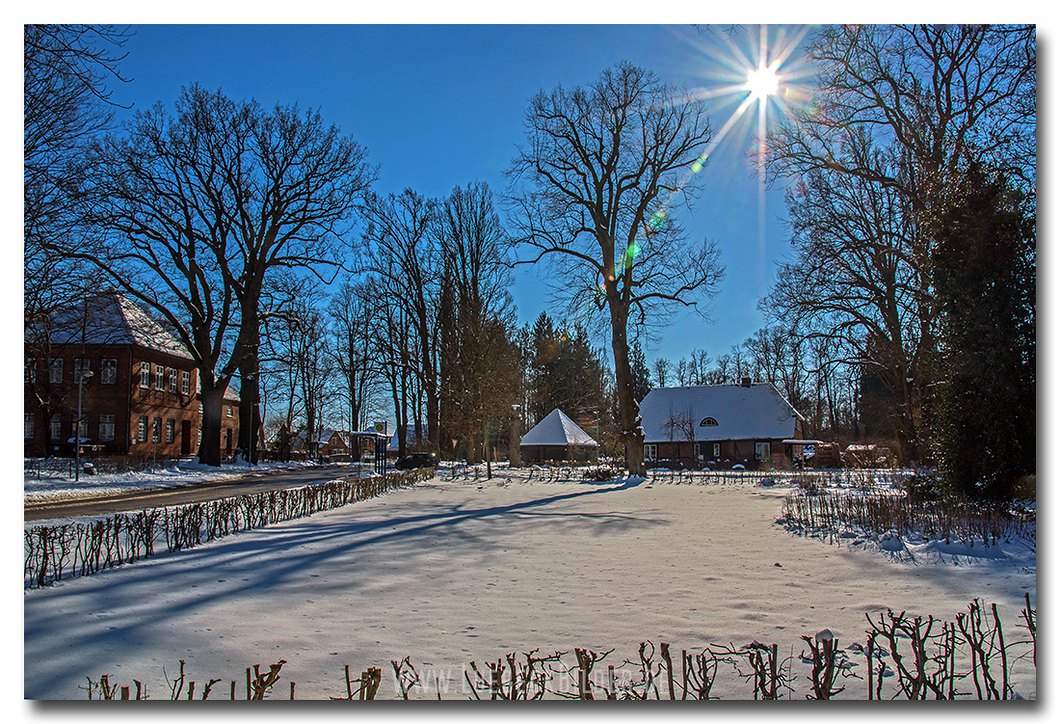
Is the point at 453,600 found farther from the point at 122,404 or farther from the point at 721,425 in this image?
the point at 721,425

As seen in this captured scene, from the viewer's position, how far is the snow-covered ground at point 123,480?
18.3m

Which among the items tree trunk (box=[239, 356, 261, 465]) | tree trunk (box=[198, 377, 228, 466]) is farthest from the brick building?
tree trunk (box=[239, 356, 261, 465])

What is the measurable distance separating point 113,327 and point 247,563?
65.0ft

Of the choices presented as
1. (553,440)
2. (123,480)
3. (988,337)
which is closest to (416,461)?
(553,440)

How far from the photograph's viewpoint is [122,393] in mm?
35281

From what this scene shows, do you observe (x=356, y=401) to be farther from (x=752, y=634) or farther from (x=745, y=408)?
(x=752, y=634)

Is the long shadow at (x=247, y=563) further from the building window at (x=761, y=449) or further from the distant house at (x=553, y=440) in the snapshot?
the distant house at (x=553, y=440)

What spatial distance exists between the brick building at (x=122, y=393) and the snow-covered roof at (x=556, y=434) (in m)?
22.7

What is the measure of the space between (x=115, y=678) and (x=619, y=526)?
8.49 metres

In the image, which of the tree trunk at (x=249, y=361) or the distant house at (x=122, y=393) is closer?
the distant house at (x=122, y=393)

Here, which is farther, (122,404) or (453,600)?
(122,404)

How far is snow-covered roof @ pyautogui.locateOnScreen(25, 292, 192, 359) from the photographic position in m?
18.2

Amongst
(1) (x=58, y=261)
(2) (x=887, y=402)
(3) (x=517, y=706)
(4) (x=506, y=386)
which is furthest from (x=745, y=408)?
(3) (x=517, y=706)

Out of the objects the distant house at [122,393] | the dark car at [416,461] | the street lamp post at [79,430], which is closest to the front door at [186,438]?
the distant house at [122,393]
